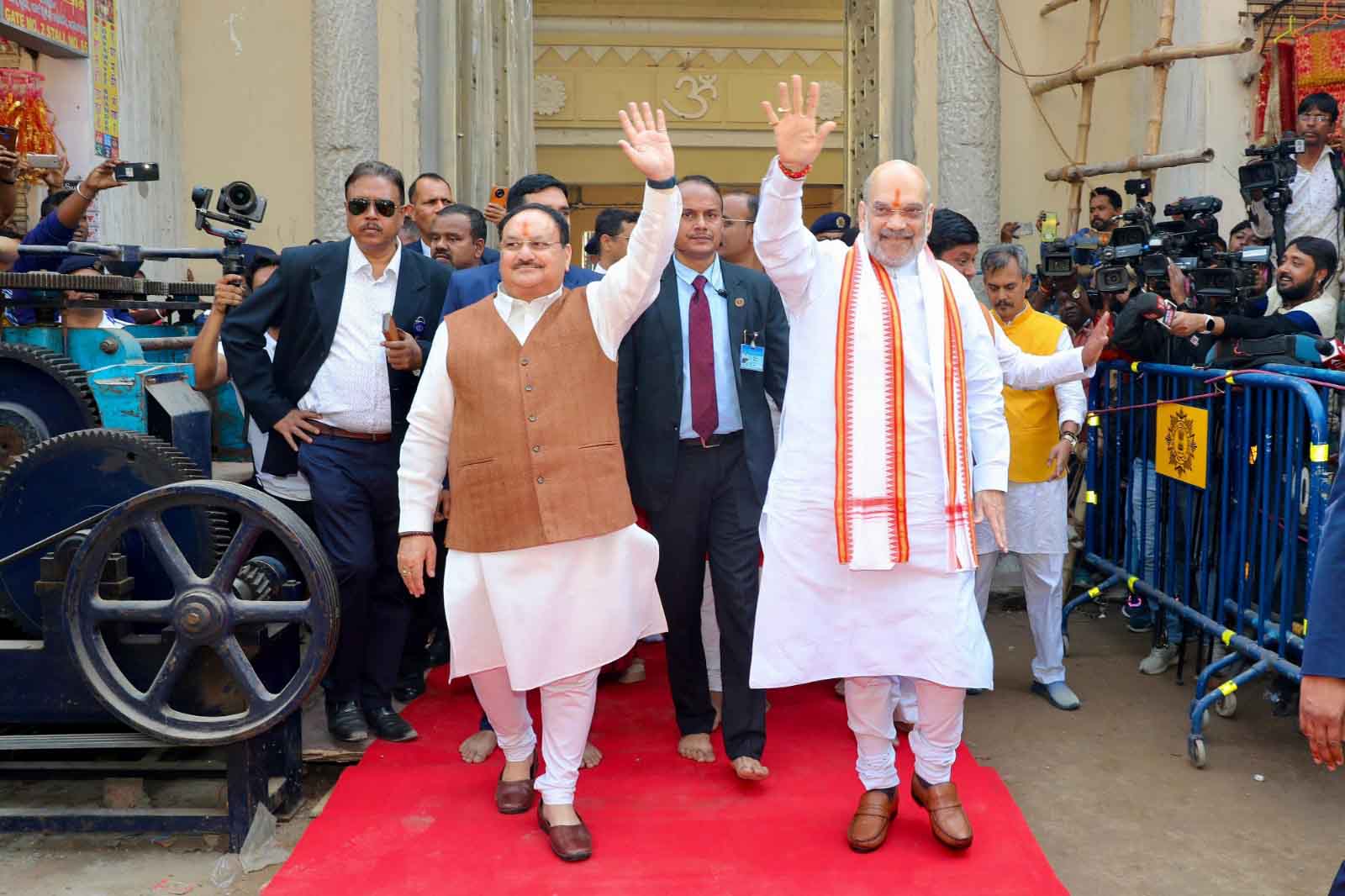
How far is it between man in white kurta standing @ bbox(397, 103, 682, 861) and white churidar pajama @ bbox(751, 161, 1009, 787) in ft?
1.34

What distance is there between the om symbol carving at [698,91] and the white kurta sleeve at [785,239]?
12.4 meters

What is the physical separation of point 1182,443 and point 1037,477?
1.85ft

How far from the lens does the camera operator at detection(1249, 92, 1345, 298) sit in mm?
6469

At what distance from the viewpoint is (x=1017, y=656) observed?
18.1ft

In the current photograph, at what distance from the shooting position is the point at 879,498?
11.2 ft

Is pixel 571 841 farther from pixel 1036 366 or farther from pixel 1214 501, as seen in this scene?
pixel 1214 501

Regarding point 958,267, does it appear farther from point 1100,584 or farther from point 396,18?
point 396,18

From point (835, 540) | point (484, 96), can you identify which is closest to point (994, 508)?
point (835, 540)

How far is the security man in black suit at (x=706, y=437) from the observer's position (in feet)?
13.0

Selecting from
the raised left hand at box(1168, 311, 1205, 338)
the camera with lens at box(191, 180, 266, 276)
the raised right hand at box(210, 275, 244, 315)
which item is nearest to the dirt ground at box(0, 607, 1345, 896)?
the raised left hand at box(1168, 311, 1205, 338)

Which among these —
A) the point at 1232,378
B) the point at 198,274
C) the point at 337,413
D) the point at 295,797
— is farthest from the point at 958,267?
the point at 198,274

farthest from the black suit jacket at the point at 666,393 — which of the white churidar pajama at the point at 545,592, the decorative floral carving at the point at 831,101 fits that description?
the decorative floral carving at the point at 831,101

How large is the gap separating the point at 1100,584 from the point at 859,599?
247cm

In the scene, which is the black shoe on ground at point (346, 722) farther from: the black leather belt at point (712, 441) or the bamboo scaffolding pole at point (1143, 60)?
the bamboo scaffolding pole at point (1143, 60)
